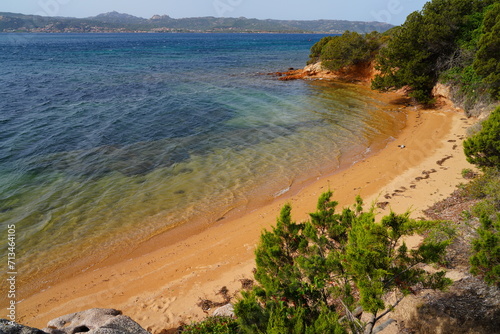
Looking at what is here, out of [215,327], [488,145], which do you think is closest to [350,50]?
[488,145]

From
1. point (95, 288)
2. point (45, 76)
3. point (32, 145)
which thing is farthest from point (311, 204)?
point (45, 76)

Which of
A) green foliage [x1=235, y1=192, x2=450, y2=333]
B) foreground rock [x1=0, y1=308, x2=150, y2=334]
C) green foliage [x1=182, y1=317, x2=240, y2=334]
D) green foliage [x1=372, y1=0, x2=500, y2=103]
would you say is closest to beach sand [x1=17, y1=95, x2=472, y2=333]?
green foliage [x1=182, y1=317, x2=240, y2=334]

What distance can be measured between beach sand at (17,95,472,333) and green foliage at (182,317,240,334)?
3.18 ft

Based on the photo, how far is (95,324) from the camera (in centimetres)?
621

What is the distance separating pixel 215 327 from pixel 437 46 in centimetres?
2708

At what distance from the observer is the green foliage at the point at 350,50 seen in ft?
112

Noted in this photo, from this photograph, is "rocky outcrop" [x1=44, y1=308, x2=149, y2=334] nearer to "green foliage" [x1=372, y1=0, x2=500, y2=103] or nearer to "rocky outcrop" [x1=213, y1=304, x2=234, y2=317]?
"rocky outcrop" [x1=213, y1=304, x2=234, y2=317]

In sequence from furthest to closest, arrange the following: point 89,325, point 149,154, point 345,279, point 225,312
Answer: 1. point 149,154
2. point 225,312
3. point 89,325
4. point 345,279

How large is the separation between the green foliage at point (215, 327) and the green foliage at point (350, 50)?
115ft

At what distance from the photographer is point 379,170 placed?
47.3ft

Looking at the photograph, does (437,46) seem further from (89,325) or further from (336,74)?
(89,325)

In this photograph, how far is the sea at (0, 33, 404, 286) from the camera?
1120 cm

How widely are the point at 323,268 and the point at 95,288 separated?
7360 mm

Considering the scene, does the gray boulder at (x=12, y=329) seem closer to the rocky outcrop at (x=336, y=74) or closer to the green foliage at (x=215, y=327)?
the green foliage at (x=215, y=327)
